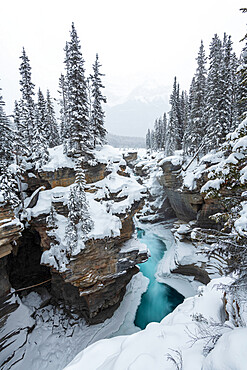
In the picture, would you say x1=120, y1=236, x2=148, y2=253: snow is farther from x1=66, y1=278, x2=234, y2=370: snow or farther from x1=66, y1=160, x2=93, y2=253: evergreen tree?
x1=66, y1=278, x2=234, y2=370: snow

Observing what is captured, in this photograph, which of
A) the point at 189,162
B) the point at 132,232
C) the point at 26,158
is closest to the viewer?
the point at 132,232

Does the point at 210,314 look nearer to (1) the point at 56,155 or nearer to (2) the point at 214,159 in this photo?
(2) the point at 214,159

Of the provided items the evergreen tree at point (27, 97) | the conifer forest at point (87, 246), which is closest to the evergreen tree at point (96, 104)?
the conifer forest at point (87, 246)

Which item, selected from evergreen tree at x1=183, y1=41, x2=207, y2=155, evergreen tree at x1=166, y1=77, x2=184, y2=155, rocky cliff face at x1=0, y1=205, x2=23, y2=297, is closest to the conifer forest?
rocky cliff face at x1=0, y1=205, x2=23, y2=297

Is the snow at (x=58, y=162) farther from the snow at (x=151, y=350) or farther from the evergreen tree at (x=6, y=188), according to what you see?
the snow at (x=151, y=350)

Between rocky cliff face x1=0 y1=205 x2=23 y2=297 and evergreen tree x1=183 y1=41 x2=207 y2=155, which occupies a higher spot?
evergreen tree x1=183 y1=41 x2=207 y2=155

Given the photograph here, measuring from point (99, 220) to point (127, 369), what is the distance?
11.5 m

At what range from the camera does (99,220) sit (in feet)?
48.8

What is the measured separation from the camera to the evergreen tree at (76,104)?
54.1 feet

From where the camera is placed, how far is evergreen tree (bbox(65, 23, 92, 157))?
16.5 meters

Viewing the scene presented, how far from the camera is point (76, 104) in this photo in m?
17.0

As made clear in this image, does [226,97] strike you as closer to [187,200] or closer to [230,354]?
[187,200]

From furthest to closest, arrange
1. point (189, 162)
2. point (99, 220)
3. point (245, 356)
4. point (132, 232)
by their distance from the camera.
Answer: point (189, 162)
point (132, 232)
point (99, 220)
point (245, 356)

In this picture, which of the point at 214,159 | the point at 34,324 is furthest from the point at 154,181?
the point at 34,324
